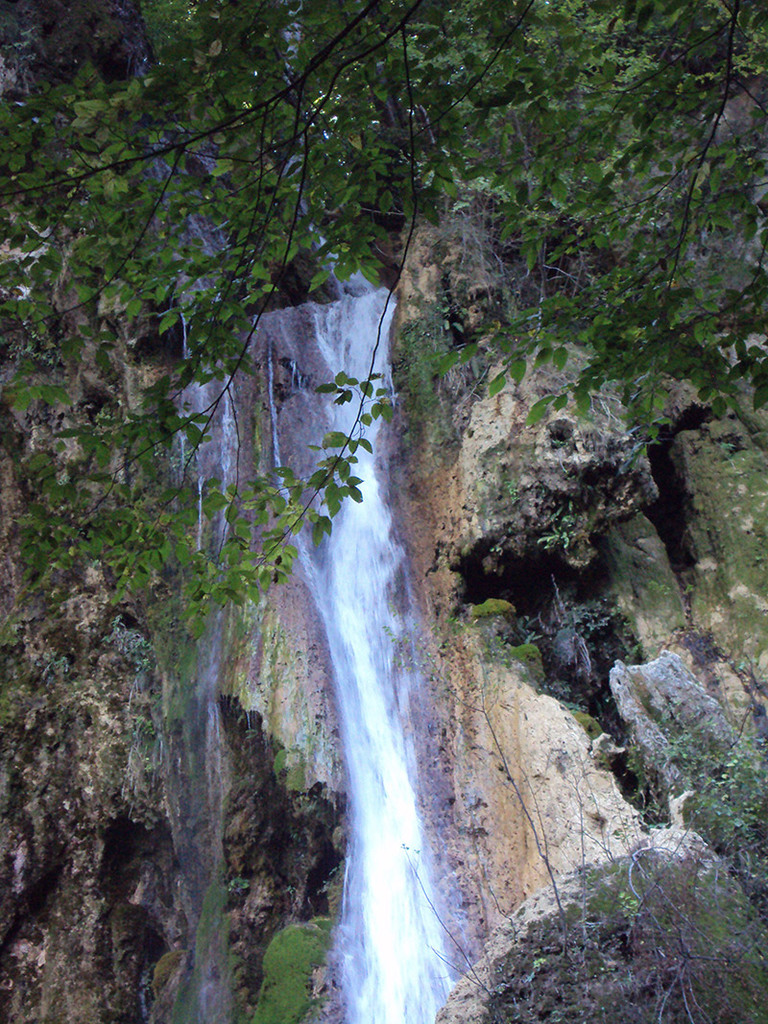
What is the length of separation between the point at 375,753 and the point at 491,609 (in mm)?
1981

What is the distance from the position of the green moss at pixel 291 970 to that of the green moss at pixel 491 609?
10.8ft

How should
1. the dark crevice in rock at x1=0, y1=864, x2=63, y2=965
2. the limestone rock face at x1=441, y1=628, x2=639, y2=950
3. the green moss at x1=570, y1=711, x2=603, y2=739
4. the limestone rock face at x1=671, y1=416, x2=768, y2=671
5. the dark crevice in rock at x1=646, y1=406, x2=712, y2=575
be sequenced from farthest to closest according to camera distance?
the dark crevice in rock at x1=646, y1=406, x2=712, y2=575 < the limestone rock face at x1=671, y1=416, x2=768, y2=671 < the dark crevice in rock at x1=0, y1=864, x2=63, y2=965 < the green moss at x1=570, y1=711, x2=603, y2=739 < the limestone rock face at x1=441, y1=628, x2=639, y2=950

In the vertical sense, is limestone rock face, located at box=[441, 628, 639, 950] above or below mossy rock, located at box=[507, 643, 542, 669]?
below

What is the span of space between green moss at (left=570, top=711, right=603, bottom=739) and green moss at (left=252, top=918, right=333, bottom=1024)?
2.87 m

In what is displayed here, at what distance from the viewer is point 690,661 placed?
752 cm

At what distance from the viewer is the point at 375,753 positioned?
6.98 m

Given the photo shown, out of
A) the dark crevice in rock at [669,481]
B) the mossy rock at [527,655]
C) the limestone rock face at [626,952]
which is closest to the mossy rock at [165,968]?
the limestone rock face at [626,952]

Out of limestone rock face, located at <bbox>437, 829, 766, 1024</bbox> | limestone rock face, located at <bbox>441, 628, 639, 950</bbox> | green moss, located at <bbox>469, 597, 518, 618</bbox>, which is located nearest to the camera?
limestone rock face, located at <bbox>437, 829, 766, 1024</bbox>

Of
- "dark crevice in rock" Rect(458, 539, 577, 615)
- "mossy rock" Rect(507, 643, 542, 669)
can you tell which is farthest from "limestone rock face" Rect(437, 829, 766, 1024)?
"dark crevice in rock" Rect(458, 539, 577, 615)

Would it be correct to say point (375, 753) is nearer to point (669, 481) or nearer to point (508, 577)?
point (508, 577)

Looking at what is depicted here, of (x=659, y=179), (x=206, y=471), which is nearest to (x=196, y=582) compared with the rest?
(x=659, y=179)

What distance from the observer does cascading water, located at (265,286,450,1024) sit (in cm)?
572

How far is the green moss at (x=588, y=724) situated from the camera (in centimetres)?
641

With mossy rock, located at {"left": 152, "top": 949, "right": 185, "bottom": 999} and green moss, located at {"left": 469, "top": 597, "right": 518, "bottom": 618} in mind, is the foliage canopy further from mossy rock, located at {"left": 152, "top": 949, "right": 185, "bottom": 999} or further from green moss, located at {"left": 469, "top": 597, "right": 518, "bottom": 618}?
mossy rock, located at {"left": 152, "top": 949, "right": 185, "bottom": 999}
